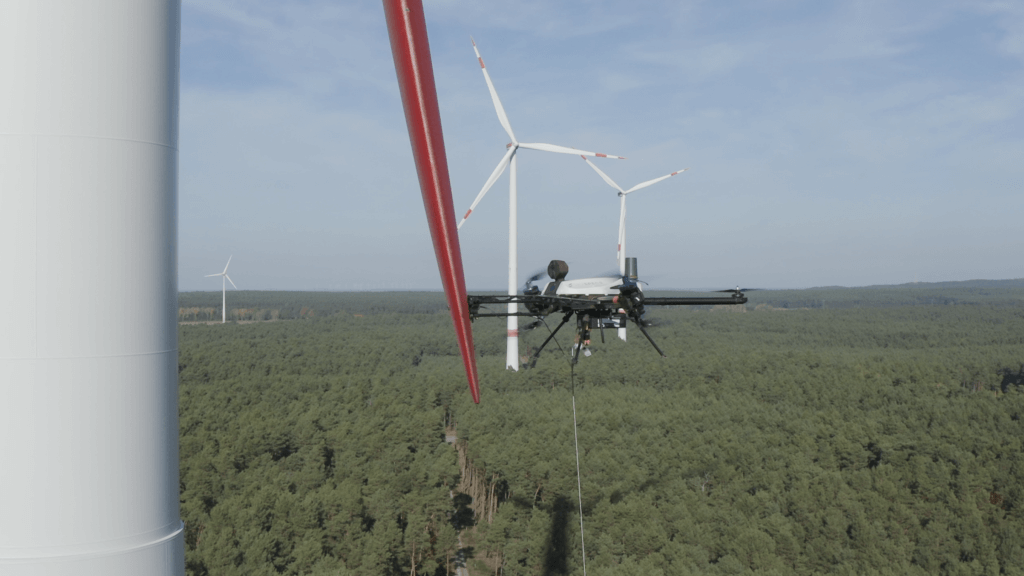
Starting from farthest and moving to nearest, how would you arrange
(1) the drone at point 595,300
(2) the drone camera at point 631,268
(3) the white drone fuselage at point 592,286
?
(2) the drone camera at point 631,268, (3) the white drone fuselage at point 592,286, (1) the drone at point 595,300

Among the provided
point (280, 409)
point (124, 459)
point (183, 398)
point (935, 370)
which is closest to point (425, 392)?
point (280, 409)

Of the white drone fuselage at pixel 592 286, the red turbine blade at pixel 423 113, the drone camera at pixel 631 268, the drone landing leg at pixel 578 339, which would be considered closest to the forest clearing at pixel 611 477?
the drone landing leg at pixel 578 339

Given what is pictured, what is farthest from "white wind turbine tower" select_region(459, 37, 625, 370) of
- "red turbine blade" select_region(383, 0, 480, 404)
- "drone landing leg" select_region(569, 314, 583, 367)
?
"red turbine blade" select_region(383, 0, 480, 404)

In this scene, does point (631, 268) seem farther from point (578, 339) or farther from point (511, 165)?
point (511, 165)

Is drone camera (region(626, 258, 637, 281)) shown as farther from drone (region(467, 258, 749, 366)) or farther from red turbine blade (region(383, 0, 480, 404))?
red turbine blade (region(383, 0, 480, 404))

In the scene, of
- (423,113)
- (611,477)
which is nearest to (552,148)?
(611,477)

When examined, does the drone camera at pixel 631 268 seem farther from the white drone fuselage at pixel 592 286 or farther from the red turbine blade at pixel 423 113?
the red turbine blade at pixel 423 113

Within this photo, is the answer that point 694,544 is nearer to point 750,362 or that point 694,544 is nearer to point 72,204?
point 72,204

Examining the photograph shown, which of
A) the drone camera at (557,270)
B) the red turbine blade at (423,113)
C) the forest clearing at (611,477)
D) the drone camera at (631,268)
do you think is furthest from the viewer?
the forest clearing at (611,477)
